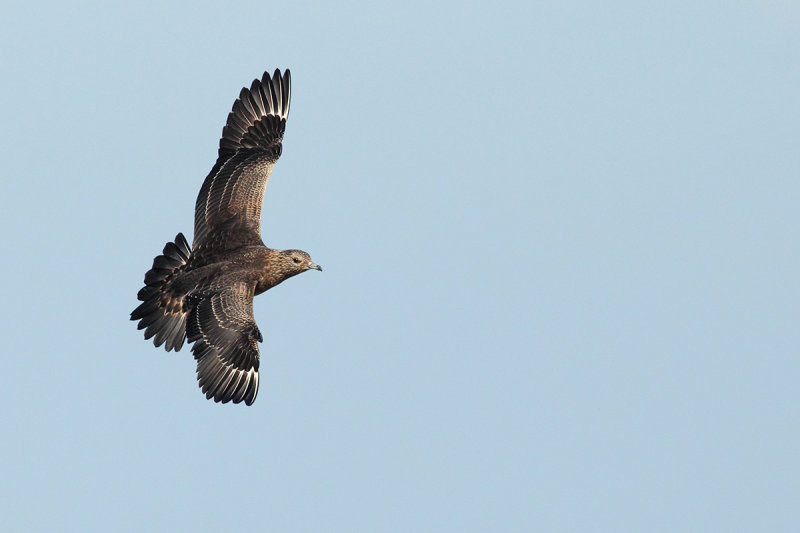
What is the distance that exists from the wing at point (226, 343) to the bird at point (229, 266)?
0.05ft

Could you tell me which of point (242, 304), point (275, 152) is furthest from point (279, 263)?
point (275, 152)

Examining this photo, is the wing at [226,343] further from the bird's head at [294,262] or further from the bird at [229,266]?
the bird's head at [294,262]

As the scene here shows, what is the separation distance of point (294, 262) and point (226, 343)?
200cm

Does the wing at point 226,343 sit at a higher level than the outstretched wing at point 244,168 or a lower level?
lower

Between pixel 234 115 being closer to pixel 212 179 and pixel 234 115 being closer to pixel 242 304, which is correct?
pixel 212 179

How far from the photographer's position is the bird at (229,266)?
17828 millimetres

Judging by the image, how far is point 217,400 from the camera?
17.6 m

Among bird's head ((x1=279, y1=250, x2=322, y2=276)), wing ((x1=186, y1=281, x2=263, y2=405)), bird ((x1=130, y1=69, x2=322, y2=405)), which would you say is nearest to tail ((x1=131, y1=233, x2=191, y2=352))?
bird ((x1=130, y1=69, x2=322, y2=405))

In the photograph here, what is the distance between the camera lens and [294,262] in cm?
1911

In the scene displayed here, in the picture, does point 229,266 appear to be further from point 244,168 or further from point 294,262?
point 244,168

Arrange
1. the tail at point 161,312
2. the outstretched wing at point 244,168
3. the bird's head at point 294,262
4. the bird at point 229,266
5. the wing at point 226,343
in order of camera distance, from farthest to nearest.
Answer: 1. the outstretched wing at point 244,168
2. the bird's head at point 294,262
3. the tail at point 161,312
4. the bird at point 229,266
5. the wing at point 226,343

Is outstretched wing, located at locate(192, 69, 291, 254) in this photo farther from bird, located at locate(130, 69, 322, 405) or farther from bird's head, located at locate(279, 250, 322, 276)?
bird's head, located at locate(279, 250, 322, 276)

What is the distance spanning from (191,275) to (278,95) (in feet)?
13.8

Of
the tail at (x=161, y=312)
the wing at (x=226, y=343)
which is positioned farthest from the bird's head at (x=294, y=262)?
the tail at (x=161, y=312)
